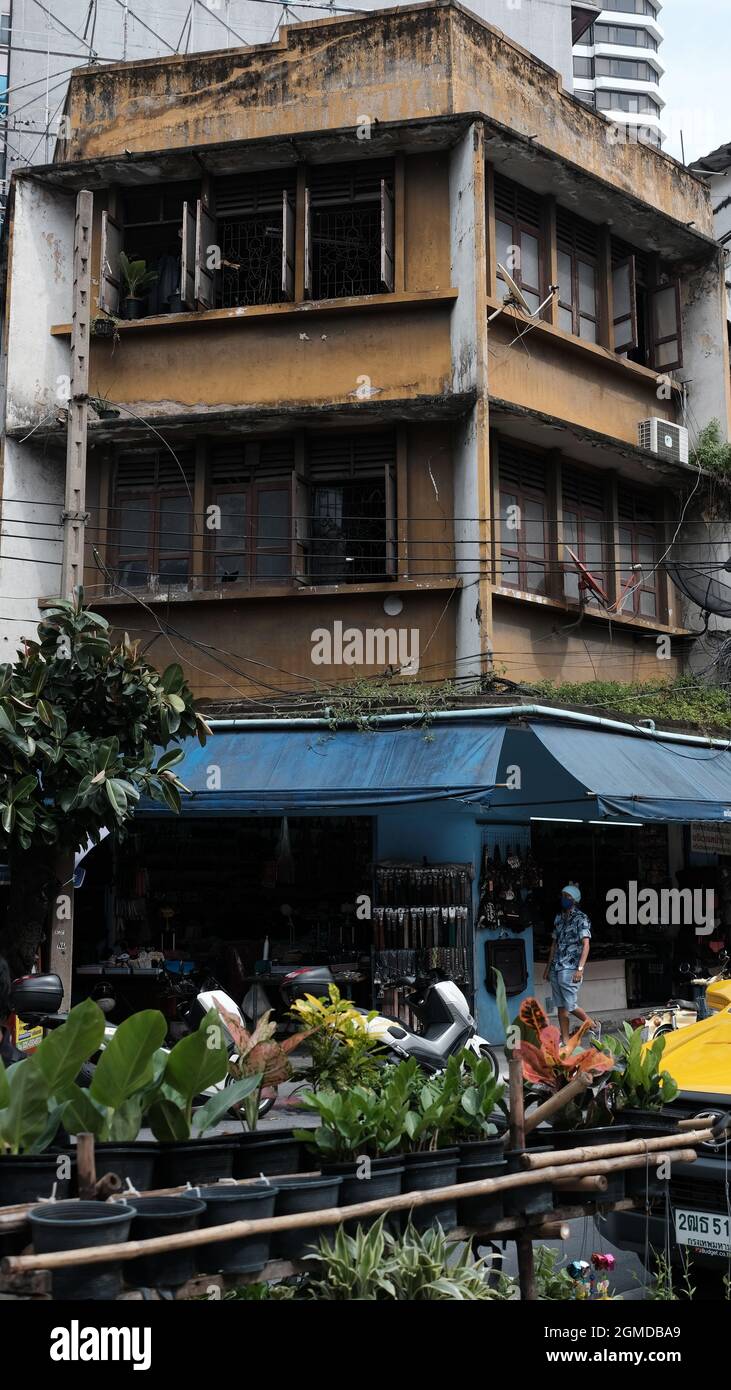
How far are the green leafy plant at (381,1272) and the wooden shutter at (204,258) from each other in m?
12.7

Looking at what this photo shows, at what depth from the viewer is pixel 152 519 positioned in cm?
1541

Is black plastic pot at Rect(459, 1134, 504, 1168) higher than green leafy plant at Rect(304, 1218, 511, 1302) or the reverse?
higher

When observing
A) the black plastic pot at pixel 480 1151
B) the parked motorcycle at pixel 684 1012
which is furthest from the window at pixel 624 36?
the black plastic pot at pixel 480 1151

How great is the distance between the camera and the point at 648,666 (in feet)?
54.4

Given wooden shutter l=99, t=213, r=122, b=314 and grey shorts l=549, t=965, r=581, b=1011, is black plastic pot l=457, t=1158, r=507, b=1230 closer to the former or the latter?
grey shorts l=549, t=965, r=581, b=1011

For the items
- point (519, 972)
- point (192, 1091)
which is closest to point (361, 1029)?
point (192, 1091)

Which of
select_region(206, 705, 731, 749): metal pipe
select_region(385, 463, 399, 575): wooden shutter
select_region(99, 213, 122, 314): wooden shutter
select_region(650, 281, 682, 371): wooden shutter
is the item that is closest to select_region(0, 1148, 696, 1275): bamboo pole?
select_region(206, 705, 731, 749): metal pipe

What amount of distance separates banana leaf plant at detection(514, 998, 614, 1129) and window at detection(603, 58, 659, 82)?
69.5 m

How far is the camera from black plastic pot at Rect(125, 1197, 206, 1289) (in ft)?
12.9

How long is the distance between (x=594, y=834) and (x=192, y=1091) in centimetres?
1303

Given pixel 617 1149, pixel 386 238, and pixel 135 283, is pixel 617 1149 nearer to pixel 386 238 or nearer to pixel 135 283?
pixel 386 238

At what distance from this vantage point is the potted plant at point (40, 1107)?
4.21m

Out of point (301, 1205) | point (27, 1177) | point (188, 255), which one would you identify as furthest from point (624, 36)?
point (27, 1177)
